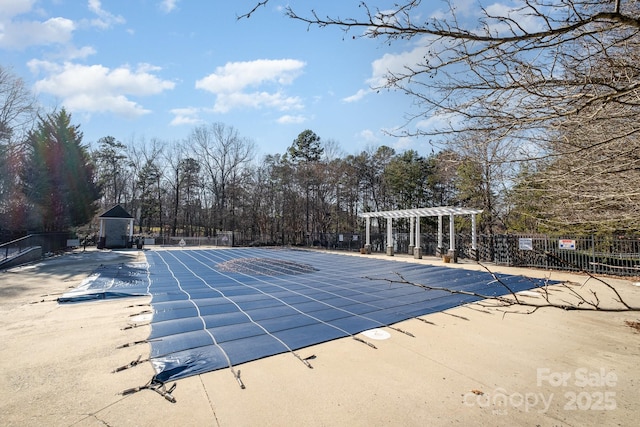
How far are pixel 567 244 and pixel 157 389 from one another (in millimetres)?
16181

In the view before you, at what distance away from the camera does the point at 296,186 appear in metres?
37.4

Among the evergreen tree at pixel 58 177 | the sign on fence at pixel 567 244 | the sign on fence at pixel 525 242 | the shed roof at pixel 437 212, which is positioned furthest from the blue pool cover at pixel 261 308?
the evergreen tree at pixel 58 177

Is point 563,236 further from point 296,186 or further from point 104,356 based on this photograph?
point 296,186

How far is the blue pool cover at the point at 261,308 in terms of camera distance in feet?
14.8

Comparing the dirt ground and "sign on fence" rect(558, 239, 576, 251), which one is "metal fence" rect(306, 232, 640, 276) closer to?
"sign on fence" rect(558, 239, 576, 251)

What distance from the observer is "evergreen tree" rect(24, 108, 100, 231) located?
2208 cm

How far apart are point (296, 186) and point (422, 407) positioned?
3466 centimetres

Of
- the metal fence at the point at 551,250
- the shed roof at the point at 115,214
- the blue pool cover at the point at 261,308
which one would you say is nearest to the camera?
the blue pool cover at the point at 261,308

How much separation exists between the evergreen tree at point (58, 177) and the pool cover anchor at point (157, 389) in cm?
2520

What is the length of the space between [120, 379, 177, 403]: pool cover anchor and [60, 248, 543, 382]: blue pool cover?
10 cm

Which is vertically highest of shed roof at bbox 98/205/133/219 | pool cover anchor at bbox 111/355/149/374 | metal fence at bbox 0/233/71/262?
shed roof at bbox 98/205/133/219

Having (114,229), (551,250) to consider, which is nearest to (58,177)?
(114,229)

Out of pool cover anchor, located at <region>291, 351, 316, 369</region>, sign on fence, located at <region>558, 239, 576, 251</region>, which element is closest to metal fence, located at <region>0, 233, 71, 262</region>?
pool cover anchor, located at <region>291, 351, 316, 369</region>

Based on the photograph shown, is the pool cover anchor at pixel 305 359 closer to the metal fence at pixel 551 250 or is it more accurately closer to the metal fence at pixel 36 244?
the metal fence at pixel 551 250
